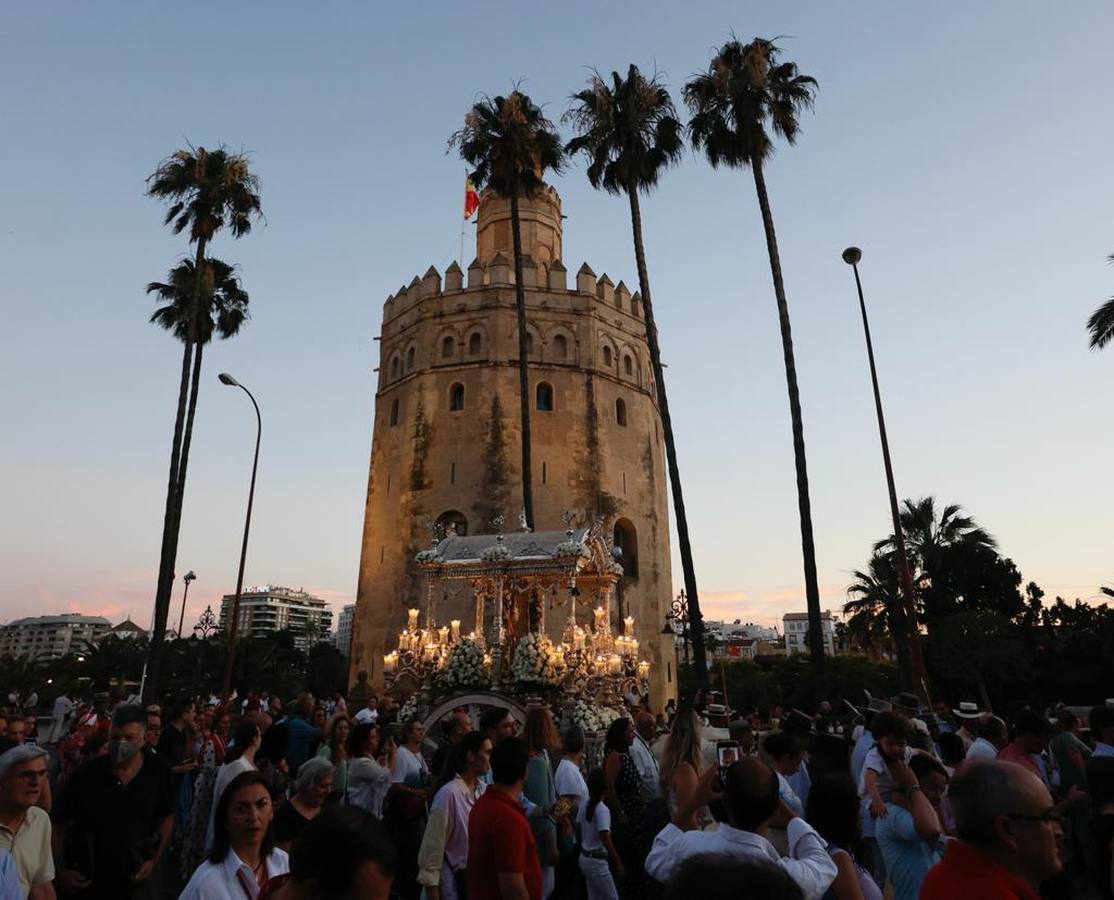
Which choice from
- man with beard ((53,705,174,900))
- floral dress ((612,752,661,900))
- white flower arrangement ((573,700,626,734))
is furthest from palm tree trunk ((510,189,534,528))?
man with beard ((53,705,174,900))

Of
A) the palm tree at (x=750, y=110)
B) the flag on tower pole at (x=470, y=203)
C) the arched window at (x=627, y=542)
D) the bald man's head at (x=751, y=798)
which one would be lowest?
the bald man's head at (x=751, y=798)

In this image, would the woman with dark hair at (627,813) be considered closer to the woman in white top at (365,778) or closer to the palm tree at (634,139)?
the woman in white top at (365,778)

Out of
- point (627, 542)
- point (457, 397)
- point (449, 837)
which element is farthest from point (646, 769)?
point (457, 397)

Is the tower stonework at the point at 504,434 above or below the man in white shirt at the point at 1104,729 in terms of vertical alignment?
above

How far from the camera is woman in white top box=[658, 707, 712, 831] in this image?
460cm

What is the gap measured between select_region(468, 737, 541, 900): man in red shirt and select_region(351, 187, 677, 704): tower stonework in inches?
980

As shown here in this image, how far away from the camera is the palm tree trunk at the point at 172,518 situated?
19.2 m

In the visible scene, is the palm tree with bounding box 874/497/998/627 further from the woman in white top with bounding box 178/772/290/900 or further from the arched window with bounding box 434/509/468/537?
the woman in white top with bounding box 178/772/290/900

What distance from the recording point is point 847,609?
33.2 metres

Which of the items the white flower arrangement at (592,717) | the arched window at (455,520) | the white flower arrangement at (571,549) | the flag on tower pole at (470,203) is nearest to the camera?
the white flower arrangement at (592,717)

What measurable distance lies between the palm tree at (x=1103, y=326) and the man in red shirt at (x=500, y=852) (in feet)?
78.4

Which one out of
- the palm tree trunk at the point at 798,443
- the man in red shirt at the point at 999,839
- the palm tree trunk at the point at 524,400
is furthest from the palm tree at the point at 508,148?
the man in red shirt at the point at 999,839

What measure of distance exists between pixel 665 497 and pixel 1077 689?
57.3ft

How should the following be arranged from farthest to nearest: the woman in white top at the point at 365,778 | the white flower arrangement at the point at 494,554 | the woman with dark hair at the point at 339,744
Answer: the white flower arrangement at the point at 494,554
the woman with dark hair at the point at 339,744
the woman in white top at the point at 365,778
